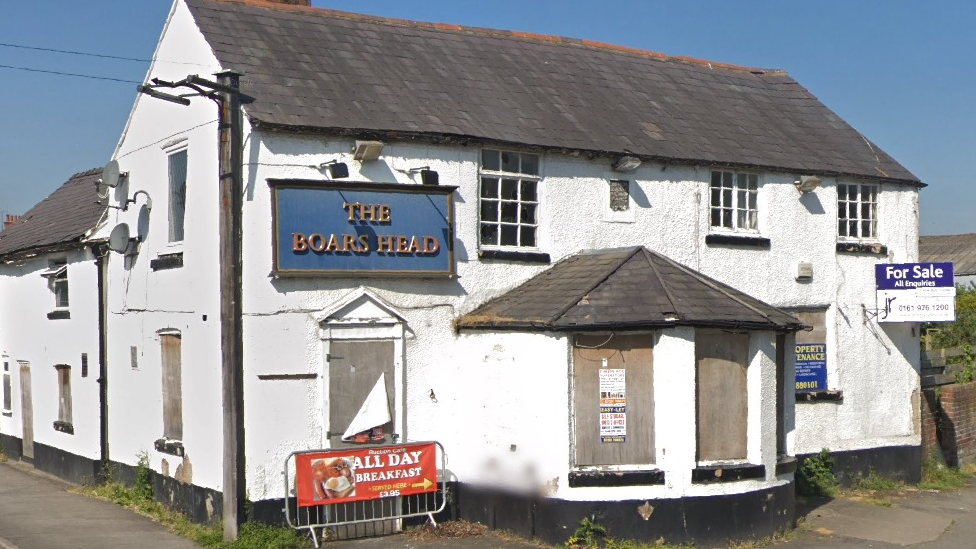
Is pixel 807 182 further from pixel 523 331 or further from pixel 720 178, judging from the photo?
pixel 523 331

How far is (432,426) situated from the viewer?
44.2 feet

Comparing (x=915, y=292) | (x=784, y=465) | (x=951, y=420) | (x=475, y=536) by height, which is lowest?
(x=475, y=536)

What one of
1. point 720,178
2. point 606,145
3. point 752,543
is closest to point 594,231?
point 606,145

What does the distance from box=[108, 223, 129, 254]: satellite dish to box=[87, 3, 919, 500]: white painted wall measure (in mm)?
399

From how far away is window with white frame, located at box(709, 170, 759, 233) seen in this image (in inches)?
631

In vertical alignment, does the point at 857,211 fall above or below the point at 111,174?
below

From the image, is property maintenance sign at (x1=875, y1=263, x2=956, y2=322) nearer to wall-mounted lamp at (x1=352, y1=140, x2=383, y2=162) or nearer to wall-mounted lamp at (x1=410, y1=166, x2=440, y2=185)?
A: wall-mounted lamp at (x1=410, y1=166, x2=440, y2=185)

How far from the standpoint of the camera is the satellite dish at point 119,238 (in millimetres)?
15438

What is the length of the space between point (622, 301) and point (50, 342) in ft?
37.1

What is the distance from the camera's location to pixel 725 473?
12469 mm

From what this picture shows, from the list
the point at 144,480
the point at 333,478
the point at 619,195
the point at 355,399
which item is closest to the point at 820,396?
the point at 619,195

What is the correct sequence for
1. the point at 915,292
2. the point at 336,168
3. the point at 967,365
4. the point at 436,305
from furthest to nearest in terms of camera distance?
the point at 967,365
the point at 915,292
the point at 436,305
the point at 336,168

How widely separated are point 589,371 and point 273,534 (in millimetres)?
4127

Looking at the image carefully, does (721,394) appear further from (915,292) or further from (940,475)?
(940,475)
